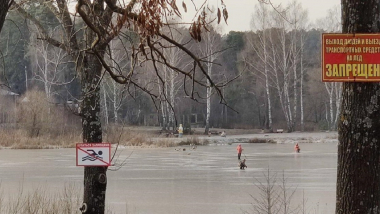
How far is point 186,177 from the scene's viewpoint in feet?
70.0

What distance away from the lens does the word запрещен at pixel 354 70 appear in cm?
584

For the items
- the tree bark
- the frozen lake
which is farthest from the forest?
the tree bark

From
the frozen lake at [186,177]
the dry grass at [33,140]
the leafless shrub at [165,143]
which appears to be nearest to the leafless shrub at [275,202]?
the frozen lake at [186,177]

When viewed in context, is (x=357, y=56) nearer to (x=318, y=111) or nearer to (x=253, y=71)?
(x=253, y=71)

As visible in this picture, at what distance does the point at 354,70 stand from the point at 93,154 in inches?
173

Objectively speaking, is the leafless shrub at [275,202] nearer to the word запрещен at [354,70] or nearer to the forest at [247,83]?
the word запрещен at [354,70]

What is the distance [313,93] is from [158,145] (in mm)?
27172

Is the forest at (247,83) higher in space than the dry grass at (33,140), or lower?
higher

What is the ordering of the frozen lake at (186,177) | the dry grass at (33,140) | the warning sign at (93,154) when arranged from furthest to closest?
the dry grass at (33,140), the frozen lake at (186,177), the warning sign at (93,154)

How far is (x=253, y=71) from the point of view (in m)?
57.6

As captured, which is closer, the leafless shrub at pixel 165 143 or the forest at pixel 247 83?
the leafless shrub at pixel 165 143

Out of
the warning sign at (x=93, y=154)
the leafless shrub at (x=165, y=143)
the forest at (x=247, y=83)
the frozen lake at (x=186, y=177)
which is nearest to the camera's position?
the warning sign at (x=93, y=154)

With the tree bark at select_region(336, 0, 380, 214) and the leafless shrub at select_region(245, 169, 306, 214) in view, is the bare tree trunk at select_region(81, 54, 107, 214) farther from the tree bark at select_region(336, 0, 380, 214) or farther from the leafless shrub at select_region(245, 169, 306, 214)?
the tree bark at select_region(336, 0, 380, 214)

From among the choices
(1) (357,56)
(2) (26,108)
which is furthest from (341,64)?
(2) (26,108)
